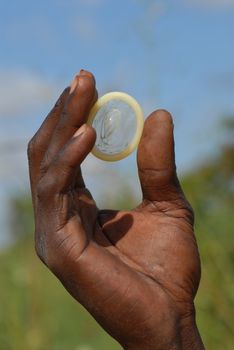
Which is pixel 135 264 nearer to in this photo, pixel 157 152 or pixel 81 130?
pixel 157 152

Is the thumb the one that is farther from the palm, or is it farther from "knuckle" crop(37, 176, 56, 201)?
"knuckle" crop(37, 176, 56, 201)

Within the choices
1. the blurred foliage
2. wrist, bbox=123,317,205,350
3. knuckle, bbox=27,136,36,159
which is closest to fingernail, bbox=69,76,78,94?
knuckle, bbox=27,136,36,159

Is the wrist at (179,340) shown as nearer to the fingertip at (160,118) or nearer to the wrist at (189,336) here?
the wrist at (189,336)

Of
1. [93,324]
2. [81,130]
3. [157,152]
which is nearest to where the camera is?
[81,130]

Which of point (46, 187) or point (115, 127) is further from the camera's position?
point (115, 127)

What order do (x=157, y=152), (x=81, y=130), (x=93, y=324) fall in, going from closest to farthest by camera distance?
(x=81, y=130) → (x=157, y=152) → (x=93, y=324)

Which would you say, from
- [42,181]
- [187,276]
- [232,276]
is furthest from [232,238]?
[42,181]

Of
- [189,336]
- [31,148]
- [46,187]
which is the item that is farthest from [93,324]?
[46,187]
